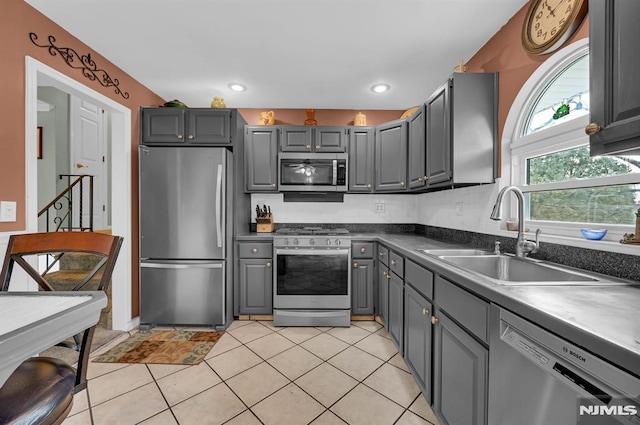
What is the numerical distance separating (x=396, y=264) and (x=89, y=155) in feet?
16.5

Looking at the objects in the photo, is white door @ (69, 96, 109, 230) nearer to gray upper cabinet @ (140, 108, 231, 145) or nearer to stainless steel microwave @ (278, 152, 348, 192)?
gray upper cabinet @ (140, 108, 231, 145)

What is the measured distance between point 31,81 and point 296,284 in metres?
2.54

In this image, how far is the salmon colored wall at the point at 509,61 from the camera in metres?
1.69

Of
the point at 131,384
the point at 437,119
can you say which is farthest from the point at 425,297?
the point at 131,384

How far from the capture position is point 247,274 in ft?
9.09

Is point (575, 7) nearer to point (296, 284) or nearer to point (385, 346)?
point (385, 346)

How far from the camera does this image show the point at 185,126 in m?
2.72

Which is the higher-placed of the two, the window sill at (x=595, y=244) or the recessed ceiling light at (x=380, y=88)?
the recessed ceiling light at (x=380, y=88)

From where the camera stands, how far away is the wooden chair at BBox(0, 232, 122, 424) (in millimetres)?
748

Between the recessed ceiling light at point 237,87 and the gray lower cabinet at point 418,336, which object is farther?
the recessed ceiling light at point 237,87

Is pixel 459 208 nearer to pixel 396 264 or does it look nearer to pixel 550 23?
pixel 396 264

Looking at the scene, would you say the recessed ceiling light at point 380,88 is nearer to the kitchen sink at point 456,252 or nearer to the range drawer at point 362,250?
the range drawer at point 362,250

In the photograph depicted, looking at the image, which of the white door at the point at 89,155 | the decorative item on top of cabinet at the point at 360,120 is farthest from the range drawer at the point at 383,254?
the white door at the point at 89,155

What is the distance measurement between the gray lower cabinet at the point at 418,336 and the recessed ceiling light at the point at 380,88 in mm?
2061
